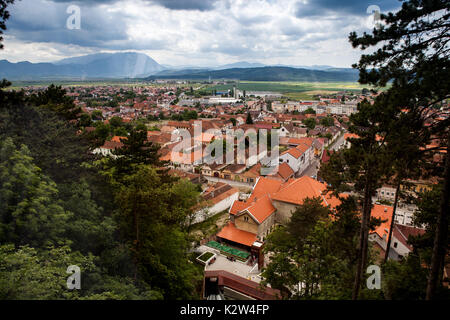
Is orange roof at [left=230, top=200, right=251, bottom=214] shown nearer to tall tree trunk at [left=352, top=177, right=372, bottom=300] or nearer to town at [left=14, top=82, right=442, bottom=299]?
town at [left=14, top=82, right=442, bottom=299]

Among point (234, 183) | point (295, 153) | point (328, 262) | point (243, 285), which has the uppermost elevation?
point (295, 153)

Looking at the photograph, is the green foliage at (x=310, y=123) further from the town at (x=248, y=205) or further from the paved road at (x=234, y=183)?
the paved road at (x=234, y=183)

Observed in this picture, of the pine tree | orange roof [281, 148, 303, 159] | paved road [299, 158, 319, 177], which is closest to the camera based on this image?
the pine tree

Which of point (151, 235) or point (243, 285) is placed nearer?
point (151, 235)

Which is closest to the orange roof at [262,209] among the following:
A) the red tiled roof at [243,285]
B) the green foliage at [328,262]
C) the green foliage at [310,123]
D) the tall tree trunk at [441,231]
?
the red tiled roof at [243,285]

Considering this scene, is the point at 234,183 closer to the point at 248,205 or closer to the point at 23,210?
the point at 248,205

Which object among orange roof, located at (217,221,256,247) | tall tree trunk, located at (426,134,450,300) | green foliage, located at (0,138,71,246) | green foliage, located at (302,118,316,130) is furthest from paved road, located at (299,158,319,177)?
green foliage, located at (0,138,71,246)

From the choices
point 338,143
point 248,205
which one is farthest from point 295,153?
point 338,143
